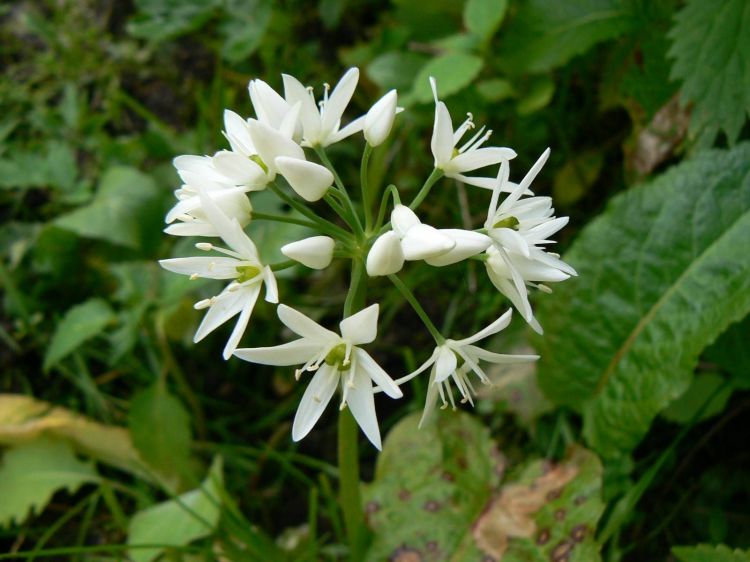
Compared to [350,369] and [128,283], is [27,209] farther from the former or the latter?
[350,369]

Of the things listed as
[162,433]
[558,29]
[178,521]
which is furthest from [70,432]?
[558,29]

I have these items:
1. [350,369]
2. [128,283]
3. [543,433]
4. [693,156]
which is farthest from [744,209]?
[128,283]

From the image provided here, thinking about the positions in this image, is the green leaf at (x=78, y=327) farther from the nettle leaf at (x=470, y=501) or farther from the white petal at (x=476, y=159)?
the white petal at (x=476, y=159)

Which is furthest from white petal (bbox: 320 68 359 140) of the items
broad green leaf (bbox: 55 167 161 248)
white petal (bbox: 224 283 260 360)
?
broad green leaf (bbox: 55 167 161 248)

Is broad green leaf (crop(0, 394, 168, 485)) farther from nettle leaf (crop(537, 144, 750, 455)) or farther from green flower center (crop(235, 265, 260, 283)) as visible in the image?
nettle leaf (crop(537, 144, 750, 455))

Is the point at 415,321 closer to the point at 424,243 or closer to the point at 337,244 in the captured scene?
the point at 337,244

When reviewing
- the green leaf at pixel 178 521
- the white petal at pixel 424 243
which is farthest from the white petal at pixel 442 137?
the green leaf at pixel 178 521
